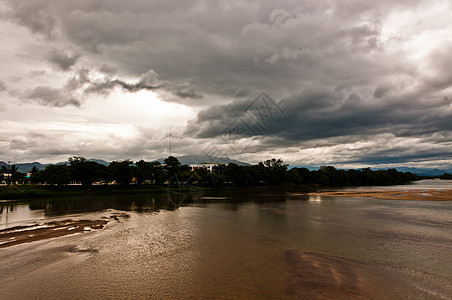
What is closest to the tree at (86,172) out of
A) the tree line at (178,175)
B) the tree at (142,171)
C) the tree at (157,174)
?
the tree line at (178,175)

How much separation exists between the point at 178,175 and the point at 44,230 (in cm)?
6973

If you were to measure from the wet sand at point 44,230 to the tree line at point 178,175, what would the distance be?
44.9m

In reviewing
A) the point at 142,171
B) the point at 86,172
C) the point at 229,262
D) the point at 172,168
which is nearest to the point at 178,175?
the point at 172,168

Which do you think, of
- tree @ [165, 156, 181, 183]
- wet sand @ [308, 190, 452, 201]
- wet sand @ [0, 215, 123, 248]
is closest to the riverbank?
tree @ [165, 156, 181, 183]

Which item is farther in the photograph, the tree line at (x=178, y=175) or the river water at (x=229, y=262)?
the tree line at (x=178, y=175)

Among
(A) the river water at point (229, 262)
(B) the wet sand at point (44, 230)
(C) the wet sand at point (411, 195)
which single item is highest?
(B) the wet sand at point (44, 230)

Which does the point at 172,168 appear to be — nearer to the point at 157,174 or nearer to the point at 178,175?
the point at 178,175

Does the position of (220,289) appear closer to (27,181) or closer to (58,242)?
(58,242)

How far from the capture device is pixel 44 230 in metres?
22.2

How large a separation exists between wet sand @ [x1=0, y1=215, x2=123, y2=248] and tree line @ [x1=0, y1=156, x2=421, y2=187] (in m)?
44.9

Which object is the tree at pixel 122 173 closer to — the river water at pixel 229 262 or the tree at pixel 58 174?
the tree at pixel 58 174

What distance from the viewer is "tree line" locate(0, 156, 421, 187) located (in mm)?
69875

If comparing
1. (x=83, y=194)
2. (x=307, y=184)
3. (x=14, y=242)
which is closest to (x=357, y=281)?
(x=14, y=242)

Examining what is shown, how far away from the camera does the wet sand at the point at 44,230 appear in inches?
754
